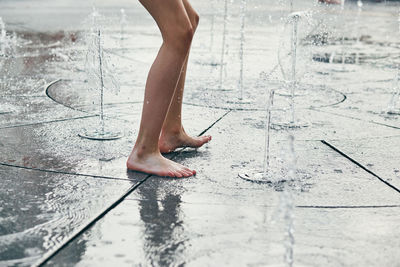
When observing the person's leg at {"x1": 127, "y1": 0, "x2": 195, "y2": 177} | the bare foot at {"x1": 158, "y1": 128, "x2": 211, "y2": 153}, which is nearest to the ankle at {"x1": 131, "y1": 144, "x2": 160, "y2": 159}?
the person's leg at {"x1": 127, "y1": 0, "x2": 195, "y2": 177}

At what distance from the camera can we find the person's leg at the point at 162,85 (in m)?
2.73

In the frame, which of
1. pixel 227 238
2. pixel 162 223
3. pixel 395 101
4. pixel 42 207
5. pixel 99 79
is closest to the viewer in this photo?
pixel 227 238

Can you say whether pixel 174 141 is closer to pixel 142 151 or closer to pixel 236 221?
pixel 142 151

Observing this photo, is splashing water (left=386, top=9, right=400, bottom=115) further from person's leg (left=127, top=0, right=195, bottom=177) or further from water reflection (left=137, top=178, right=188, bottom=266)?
water reflection (left=137, top=178, right=188, bottom=266)

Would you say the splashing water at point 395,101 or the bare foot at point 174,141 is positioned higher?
the splashing water at point 395,101

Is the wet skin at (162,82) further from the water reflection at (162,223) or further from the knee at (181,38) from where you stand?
the water reflection at (162,223)

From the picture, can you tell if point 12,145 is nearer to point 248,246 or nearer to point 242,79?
point 248,246

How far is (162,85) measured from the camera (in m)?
2.82

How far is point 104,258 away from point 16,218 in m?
0.49

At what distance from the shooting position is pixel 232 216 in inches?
92.4

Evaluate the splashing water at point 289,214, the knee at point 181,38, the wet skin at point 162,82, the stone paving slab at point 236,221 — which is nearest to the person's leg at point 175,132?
the stone paving slab at point 236,221

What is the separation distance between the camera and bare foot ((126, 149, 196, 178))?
281 cm

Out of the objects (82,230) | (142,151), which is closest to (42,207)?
(82,230)

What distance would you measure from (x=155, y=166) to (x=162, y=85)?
372 mm
